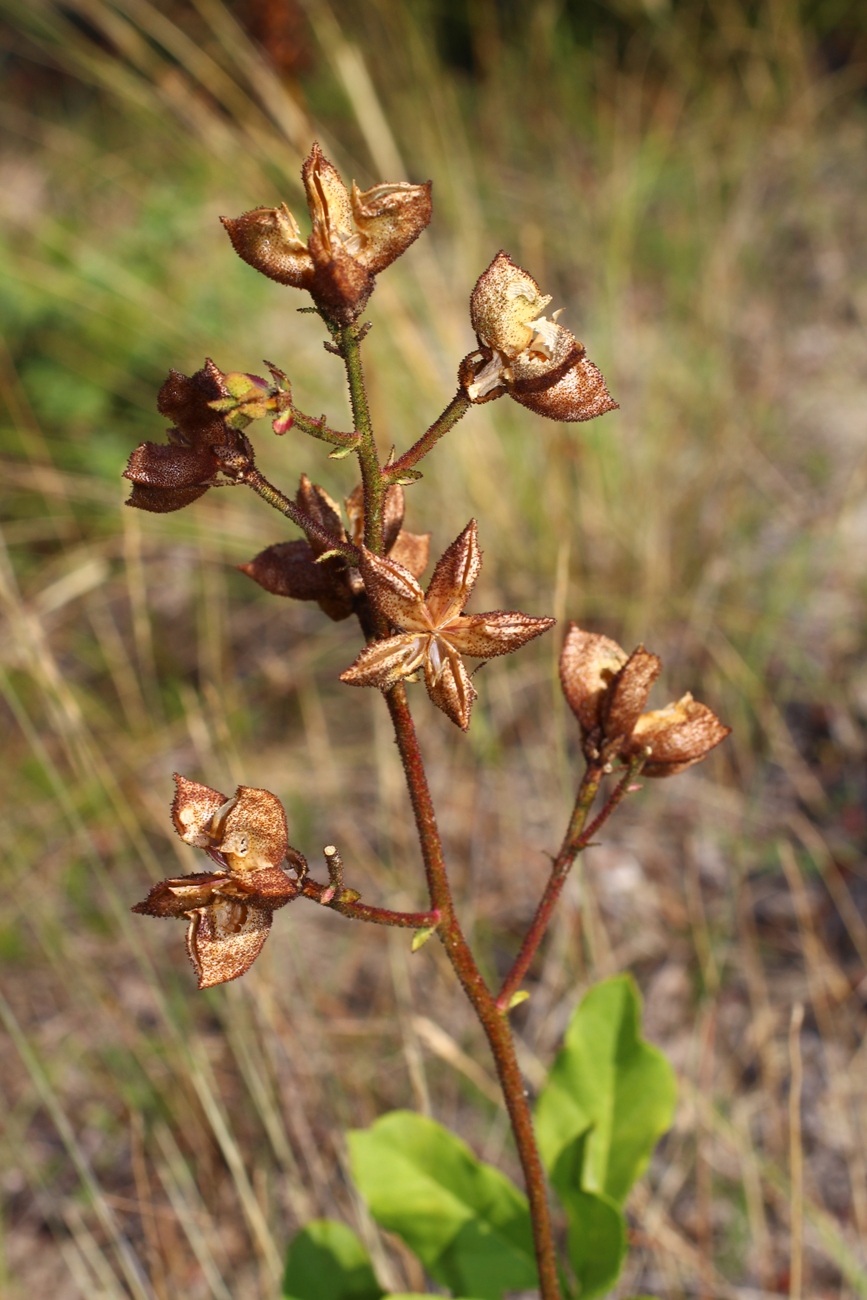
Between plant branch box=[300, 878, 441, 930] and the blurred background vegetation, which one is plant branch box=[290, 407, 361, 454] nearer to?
plant branch box=[300, 878, 441, 930]

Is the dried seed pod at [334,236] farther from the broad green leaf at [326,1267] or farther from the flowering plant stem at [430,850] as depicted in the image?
the broad green leaf at [326,1267]

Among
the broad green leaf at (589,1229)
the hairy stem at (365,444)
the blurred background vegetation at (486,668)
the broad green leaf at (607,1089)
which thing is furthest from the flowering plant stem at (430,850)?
the blurred background vegetation at (486,668)

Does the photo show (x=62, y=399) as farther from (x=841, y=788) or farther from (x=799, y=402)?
(x=841, y=788)

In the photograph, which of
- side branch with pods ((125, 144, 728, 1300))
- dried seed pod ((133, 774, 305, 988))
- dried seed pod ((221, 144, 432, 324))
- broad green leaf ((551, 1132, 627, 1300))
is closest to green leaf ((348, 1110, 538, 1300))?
broad green leaf ((551, 1132, 627, 1300))

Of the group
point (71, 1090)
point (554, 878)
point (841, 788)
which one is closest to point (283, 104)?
point (841, 788)

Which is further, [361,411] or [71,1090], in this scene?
[71,1090]

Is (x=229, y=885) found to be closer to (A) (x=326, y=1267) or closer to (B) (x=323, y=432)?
(B) (x=323, y=432)
